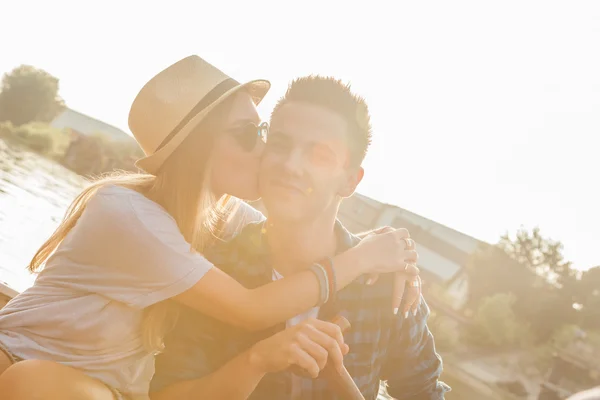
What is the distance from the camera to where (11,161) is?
40812mm

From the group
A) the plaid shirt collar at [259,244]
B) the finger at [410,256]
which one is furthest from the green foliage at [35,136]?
the finger at [410,256]

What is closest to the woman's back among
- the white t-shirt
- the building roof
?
the white t-shirt

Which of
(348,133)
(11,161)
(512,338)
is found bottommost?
(11,161)

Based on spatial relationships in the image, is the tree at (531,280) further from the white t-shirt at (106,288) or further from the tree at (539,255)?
the white t-shirt at (106,288)

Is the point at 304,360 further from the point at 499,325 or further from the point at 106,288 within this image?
the point at 499,325

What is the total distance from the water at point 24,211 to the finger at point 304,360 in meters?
10.7

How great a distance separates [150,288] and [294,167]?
88 centimetres

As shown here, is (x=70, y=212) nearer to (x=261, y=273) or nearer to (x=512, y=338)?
(x=261, y=273)

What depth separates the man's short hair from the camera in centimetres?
251

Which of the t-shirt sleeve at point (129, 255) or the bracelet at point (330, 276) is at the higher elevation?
the bracelet at point (330, 276)

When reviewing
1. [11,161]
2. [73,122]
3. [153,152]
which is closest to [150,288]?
[153,152]

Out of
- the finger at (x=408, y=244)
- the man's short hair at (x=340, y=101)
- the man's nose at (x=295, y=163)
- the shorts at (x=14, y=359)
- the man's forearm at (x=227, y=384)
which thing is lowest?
the shorts at (x=14, y=359)

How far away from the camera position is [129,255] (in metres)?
2.32

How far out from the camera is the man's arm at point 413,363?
2635 mm
